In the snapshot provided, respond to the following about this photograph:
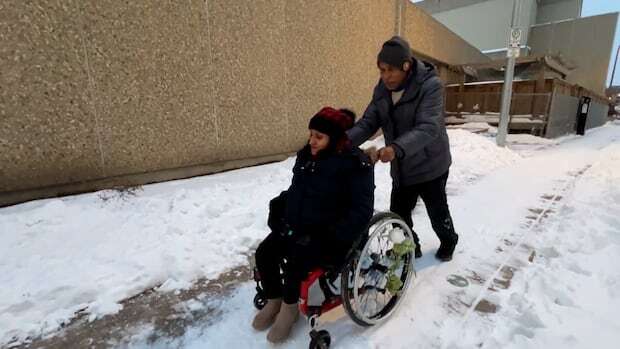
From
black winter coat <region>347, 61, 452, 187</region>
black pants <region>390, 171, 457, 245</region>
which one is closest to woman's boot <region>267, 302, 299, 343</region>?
black winter coat <region>347, 61, 452, 187</region>

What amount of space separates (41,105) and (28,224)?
47.6 inches

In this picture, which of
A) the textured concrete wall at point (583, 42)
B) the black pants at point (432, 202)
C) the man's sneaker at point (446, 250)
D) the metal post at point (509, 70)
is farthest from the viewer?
the textured concrete wall at point (583, 42)

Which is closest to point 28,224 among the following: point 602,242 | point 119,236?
point 119,236

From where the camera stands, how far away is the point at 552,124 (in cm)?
1141

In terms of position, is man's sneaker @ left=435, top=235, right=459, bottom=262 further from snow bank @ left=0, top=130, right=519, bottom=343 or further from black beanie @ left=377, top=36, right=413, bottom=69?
black beanie @ left=377, top=36, right=413, bottom=69

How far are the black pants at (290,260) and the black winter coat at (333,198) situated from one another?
48 mm

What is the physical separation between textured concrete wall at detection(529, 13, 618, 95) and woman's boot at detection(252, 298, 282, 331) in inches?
1131

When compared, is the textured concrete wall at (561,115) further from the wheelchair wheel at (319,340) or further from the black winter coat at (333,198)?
the wheelchair wheel at (319,340)

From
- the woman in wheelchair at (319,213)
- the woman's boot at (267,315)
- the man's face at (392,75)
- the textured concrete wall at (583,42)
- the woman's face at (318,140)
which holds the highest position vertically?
the textured concrete wall at (583,42)

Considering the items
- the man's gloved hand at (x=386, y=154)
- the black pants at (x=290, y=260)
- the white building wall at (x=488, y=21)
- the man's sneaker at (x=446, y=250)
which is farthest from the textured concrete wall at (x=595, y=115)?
the black pants at (x=290, y=260)

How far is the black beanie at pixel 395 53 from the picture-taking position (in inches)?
79.9

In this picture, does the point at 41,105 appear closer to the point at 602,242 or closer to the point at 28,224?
the point at 28,224

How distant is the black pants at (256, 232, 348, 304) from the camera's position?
1.71 m

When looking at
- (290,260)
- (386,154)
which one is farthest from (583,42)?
(290,260)
